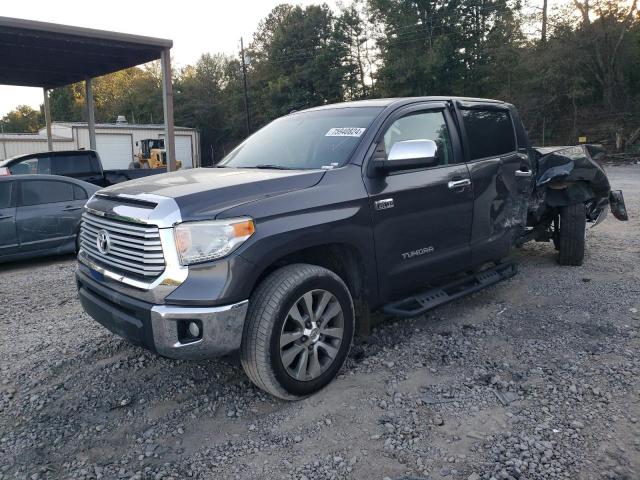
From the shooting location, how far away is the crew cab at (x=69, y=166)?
35.8ft

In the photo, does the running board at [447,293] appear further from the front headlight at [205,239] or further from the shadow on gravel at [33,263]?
the shadow on gravel at [33,263]

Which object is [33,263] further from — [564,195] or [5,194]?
[564,195]

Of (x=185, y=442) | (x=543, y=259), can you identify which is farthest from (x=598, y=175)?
(x=185, y=442)

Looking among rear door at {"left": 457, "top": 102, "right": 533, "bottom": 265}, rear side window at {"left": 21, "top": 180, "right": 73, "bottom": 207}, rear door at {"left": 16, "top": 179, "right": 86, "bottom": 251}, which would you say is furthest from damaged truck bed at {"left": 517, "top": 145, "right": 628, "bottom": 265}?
rear side window at {"left": 21, "top": 180, "right": 73, "bottom": 207}

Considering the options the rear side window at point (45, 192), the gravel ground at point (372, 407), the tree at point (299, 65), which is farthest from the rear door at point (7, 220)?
the tree at point (299, 65)

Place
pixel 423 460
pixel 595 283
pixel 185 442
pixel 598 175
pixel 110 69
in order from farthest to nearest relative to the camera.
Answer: pixel 110 69 < pixel 598 175 < pixel 595 283 < pixel 185 442 < pixel 423 460

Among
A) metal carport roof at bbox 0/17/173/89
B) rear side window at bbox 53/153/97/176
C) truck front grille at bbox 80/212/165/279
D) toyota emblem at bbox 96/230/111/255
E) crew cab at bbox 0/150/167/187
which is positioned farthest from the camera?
rear side window at bbox 53/153/97/176

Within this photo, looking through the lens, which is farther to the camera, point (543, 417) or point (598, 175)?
point (598, 175)

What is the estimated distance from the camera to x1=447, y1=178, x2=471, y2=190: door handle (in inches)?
166

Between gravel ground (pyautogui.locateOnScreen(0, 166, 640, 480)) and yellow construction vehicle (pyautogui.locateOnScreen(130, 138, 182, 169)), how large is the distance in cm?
2827

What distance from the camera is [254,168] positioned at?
399cm

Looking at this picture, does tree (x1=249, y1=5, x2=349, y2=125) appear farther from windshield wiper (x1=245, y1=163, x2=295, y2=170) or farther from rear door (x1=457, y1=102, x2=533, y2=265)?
windshield wiper (x1=245, y1=163, x2=295, y2=170)

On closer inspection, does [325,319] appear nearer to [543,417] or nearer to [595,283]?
[543,417]

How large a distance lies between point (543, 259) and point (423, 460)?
4664 millimetres
